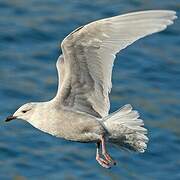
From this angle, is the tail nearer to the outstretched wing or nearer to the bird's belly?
the bird's belly

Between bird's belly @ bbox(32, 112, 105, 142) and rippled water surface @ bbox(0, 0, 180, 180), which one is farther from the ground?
bird's belly @ bbox(32, 112, 105, 142)

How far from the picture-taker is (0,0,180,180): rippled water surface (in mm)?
14258

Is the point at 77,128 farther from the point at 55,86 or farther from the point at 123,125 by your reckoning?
the point at 55,86

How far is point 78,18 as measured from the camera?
17125 millimetres

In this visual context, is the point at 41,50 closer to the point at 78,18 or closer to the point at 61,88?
the point at 78,18

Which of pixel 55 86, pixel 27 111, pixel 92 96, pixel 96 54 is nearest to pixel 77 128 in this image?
pixel 92 96

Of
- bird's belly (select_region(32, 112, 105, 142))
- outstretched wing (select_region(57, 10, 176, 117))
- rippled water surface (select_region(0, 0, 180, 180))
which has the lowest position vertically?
rippled water surface (select_region(0, 0, 180, 180))

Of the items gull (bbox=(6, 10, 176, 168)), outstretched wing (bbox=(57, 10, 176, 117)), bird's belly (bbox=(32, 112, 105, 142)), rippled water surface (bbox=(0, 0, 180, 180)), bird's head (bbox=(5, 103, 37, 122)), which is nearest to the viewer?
outstretched wing (bbox=(57, 10, 176, 117))

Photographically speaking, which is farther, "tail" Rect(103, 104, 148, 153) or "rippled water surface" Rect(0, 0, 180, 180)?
"rippled water surface" Rect(0, 0, 180, 180)

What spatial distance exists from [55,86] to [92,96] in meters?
4.49

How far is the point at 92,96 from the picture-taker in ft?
35.9

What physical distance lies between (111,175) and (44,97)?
162cm

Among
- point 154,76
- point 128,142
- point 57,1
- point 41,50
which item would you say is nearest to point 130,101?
point 154,76

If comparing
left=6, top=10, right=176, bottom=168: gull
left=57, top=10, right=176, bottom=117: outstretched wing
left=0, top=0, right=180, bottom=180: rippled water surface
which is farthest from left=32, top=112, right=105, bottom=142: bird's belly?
left=0, top=0, right=180, bottom=180: rippled water surface
